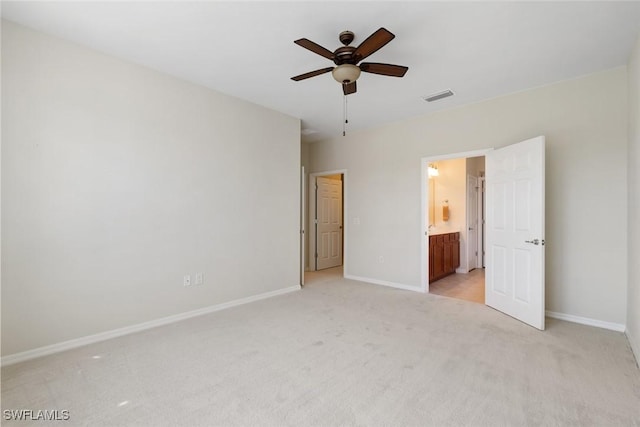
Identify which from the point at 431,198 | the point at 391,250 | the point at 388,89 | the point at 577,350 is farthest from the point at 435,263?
the point at 388,89

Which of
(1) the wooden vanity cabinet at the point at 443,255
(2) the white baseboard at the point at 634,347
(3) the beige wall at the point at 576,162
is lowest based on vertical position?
(2) the white baseboard at the point at 634,347

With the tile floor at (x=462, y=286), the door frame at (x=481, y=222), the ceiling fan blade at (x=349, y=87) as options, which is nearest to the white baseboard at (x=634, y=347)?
the tile floor at (x=462, y=286)

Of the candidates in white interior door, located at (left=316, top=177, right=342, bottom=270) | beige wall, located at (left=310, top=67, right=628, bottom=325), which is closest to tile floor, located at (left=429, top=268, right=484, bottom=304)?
beige wall, located at (left=310, top=67, right=628, bottom=325)

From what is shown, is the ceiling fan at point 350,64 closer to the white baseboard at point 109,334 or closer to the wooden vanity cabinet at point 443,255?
the white baseboard at point 109,334

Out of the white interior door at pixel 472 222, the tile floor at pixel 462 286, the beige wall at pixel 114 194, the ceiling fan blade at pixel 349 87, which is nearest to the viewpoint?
the beige wall at pixel 114 194

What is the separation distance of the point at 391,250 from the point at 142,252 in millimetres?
3566

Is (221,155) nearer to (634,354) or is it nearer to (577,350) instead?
(577,350)

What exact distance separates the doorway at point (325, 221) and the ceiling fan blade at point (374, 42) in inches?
140

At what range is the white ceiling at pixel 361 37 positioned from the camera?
221 centimetres

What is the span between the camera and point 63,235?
2.63 meters

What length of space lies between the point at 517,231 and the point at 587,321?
3.82 feet

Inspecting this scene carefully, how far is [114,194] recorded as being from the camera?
2.91 meters

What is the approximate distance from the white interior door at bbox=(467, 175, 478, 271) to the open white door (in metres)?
2.54

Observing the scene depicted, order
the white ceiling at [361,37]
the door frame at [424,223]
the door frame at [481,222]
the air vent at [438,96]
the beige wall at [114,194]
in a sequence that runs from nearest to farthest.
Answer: the white ceiling at [361,37], the beige wall at [114,194], the air vent at [438,96], the door frame at [424,223], the door frame at [481,222]
